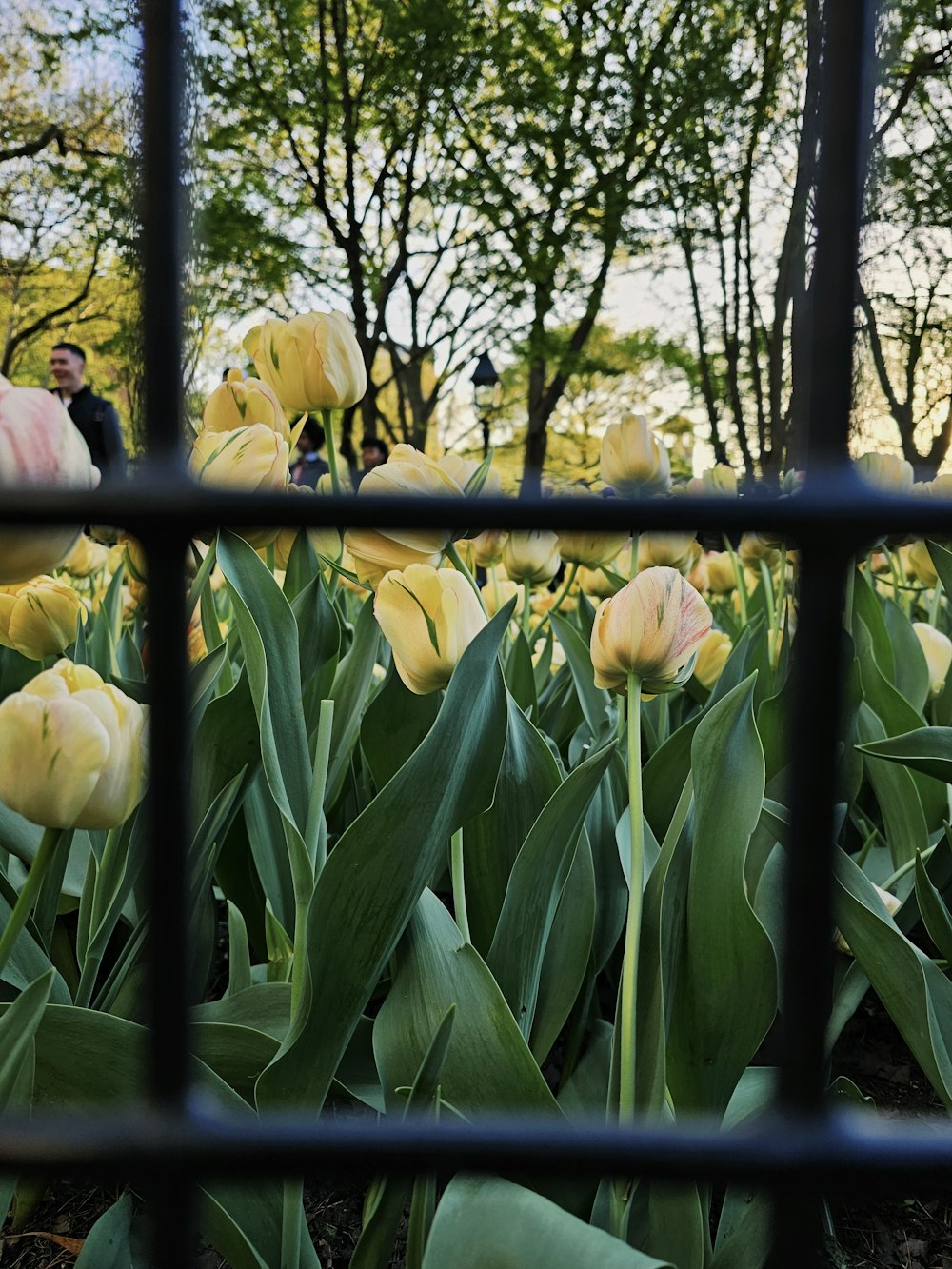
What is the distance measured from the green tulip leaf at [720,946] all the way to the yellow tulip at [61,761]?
0.56 ft

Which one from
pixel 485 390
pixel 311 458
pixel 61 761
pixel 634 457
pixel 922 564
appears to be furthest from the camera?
pixel 485 390

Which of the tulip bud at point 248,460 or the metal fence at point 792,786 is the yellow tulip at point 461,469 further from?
the metal fence at point 792,786

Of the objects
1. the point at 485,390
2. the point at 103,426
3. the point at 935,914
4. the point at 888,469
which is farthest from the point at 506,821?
the point at 485,390

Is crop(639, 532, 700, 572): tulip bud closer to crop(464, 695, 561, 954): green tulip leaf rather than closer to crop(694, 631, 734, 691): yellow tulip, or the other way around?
crop(694, 631, 734, 691): yellow tulip

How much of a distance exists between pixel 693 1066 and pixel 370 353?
499cm

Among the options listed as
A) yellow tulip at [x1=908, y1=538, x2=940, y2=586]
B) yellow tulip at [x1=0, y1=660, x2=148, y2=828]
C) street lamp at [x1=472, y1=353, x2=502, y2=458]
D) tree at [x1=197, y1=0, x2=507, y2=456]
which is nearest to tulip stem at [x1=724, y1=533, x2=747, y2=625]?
yellow tulip at [x1=908, y1=538, x2=940, y2=586]

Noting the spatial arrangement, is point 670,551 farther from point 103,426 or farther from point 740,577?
point 103,426

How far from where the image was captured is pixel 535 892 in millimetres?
361

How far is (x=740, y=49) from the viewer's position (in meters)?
5.02

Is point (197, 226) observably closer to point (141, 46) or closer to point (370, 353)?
point (141, 46)

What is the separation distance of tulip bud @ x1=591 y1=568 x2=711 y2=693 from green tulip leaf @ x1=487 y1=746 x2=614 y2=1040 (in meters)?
0.03

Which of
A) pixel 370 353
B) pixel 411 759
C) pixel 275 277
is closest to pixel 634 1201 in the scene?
pixel 411 759

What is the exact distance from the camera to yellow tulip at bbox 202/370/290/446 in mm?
391

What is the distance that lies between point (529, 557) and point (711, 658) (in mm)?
121
